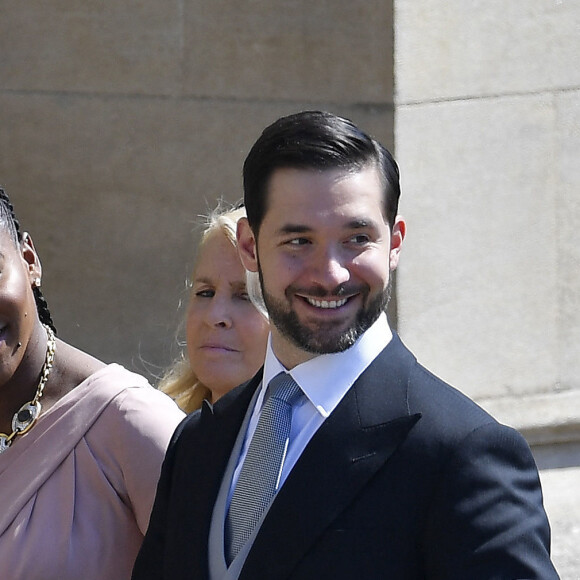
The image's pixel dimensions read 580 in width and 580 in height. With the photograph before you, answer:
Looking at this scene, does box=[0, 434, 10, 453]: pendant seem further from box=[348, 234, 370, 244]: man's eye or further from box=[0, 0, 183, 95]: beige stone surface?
box=[0, 0, 183, 95]: beige stone surface

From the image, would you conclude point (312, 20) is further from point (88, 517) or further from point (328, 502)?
point (328, 502)

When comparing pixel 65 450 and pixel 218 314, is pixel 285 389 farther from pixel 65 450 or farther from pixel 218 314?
pixel 218 314

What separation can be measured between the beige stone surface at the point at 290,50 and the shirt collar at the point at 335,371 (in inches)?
114

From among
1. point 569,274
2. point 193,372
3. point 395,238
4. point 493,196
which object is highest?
point 395,238

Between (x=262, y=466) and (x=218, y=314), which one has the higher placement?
(x=262, y=466)

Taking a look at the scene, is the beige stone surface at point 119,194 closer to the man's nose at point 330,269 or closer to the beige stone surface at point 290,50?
the beige stone surface at point 290,50

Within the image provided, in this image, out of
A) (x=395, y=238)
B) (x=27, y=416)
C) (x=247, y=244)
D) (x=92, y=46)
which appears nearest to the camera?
(x=395, y=238)

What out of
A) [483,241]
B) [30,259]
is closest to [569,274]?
[483,241]

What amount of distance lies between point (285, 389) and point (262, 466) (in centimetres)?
14

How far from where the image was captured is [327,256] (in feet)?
6.13

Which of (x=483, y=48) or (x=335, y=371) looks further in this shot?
(x=483, y=48)

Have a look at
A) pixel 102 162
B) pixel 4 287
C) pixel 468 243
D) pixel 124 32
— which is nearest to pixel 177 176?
pixel 102 162

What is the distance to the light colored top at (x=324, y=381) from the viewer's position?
1.89 meters

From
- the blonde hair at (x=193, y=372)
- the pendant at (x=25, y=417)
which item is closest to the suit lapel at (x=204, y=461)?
the pendant at (x=25, y=417)
